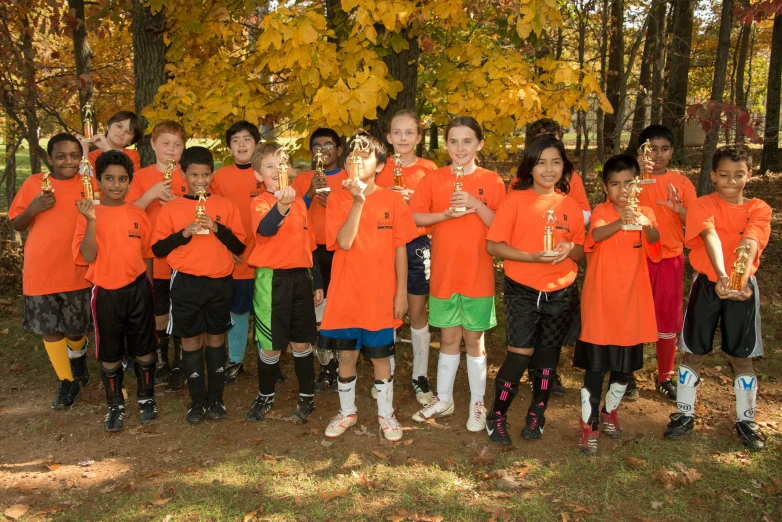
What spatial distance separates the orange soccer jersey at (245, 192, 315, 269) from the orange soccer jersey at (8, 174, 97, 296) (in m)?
1.65

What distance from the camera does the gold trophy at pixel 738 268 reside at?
418cm

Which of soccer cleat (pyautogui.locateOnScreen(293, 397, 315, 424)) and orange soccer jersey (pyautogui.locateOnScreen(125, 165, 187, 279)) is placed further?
orange soccer jersey (pyautogui.locateOnScreen(125, 165, 187, 279))

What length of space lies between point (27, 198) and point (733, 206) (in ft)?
17.6

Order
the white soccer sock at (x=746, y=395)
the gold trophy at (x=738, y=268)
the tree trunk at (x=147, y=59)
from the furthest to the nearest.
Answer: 1. the tree trunk at (x=147, y=59)
2. the white soccer sock at (x=746, y=395)
3. the gold trophy at (x=738, y=268)

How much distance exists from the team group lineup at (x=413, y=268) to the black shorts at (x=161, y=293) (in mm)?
537

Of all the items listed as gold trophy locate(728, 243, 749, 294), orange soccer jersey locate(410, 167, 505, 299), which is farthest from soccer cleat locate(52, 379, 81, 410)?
gold trophy locate(728, 243, 749, 294)

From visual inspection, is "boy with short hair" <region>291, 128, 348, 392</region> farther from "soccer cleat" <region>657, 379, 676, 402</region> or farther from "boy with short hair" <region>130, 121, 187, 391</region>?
"soccer cleat" <region>657, 379, 676, 402</region>

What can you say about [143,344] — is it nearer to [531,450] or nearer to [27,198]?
[27,198]

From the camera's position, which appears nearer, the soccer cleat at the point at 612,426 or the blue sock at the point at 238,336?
the soccer cleat at the point at 612,426

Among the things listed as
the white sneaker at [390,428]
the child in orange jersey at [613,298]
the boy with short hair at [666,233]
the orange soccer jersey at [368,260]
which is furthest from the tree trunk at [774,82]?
the white sneaker at [390,428]

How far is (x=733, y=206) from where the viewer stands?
4.52 m

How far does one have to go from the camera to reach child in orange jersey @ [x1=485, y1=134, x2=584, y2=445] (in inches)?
170

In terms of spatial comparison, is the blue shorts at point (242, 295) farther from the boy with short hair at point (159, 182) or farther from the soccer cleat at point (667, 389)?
the soccer cleat at point (667, 389)

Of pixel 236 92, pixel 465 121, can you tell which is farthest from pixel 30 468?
pixel 465 121
